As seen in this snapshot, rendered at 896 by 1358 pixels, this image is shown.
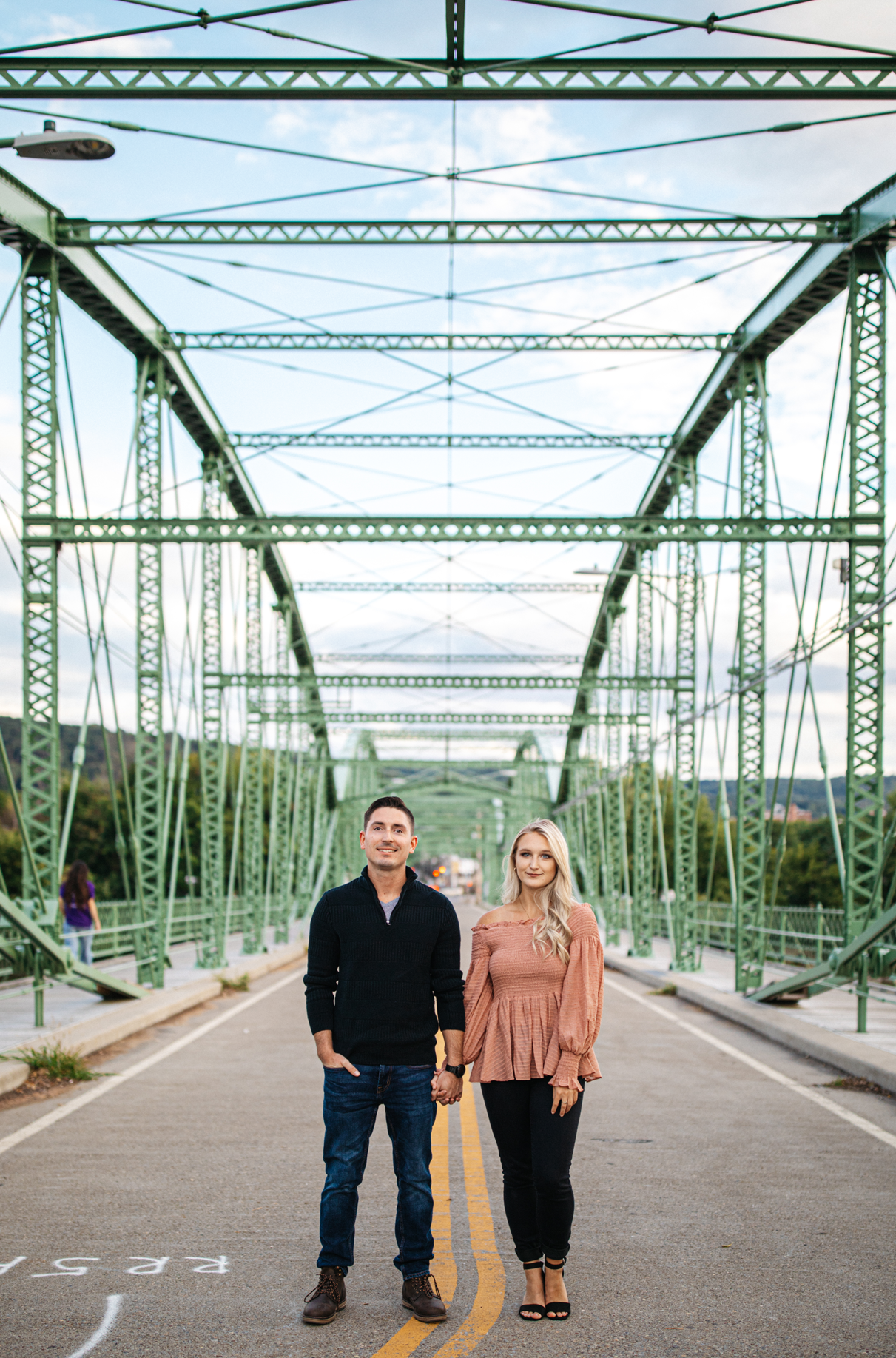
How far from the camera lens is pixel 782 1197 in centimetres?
733

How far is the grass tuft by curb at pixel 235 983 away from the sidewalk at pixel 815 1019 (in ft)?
21.9

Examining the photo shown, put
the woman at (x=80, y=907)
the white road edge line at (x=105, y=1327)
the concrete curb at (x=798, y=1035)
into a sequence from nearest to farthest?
1. the white road edge line at (x=105, y=1327)
2. the concrete curb at (x=798, y=1035)
3. the woman at (x=80, y=907)

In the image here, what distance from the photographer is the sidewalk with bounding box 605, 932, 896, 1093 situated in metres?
11.8

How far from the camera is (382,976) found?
17.6 ft

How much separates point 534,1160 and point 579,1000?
63 cm

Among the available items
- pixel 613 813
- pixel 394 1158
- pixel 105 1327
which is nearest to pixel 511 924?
A: pixel 394 1158

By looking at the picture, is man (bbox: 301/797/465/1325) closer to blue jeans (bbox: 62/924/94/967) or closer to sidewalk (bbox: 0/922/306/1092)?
sidewalk (bbox: 0/922/306/1092)

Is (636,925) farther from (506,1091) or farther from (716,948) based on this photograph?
(506,1091)

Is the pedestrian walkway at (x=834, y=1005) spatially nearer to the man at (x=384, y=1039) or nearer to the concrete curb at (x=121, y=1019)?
the concrete curb at (x=121, y=1019)

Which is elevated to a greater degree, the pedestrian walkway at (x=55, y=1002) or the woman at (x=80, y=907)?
the woman at (x=80, y=907)

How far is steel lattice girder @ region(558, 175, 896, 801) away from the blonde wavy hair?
11.8 metres

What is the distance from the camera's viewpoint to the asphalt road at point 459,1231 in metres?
5.09

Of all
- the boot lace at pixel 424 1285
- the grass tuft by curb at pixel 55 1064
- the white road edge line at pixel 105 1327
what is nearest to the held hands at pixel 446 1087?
the boot lace at pixel 424 1285

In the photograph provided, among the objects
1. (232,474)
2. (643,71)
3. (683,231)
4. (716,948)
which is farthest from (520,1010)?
(716,948)
